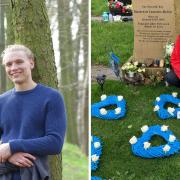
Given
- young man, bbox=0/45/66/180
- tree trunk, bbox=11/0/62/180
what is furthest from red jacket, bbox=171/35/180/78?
young man, bbox=0/45/66/180

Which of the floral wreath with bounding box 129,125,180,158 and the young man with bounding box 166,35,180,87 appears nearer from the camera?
the floral wreath with bounding box 129,125,180,158

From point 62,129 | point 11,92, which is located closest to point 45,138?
point 62,129

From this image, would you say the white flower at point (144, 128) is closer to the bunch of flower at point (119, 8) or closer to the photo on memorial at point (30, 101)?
the photo on memorial at point (30, 101)

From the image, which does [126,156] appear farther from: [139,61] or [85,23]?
[85,23]

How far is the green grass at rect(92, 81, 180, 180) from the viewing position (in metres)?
3.73

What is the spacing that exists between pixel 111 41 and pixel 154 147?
231 cm

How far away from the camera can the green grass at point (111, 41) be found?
5629 mm

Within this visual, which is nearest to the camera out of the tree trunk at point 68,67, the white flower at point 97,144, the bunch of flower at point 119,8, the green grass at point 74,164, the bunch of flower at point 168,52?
the white flower at point 97,144

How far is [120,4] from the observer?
21.0 feet

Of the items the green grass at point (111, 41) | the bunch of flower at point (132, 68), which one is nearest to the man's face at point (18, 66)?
the bunch of flower at point (132, 68)

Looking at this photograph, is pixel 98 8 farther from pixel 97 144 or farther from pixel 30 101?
pixel 30 101

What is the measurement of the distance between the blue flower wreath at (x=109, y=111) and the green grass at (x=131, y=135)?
57mm

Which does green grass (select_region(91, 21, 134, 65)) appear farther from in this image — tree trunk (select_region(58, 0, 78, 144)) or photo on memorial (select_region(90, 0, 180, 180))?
tree trunk (select_region(58, 0, 78, 144))

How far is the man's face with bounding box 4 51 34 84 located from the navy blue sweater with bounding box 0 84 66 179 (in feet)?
0.26
